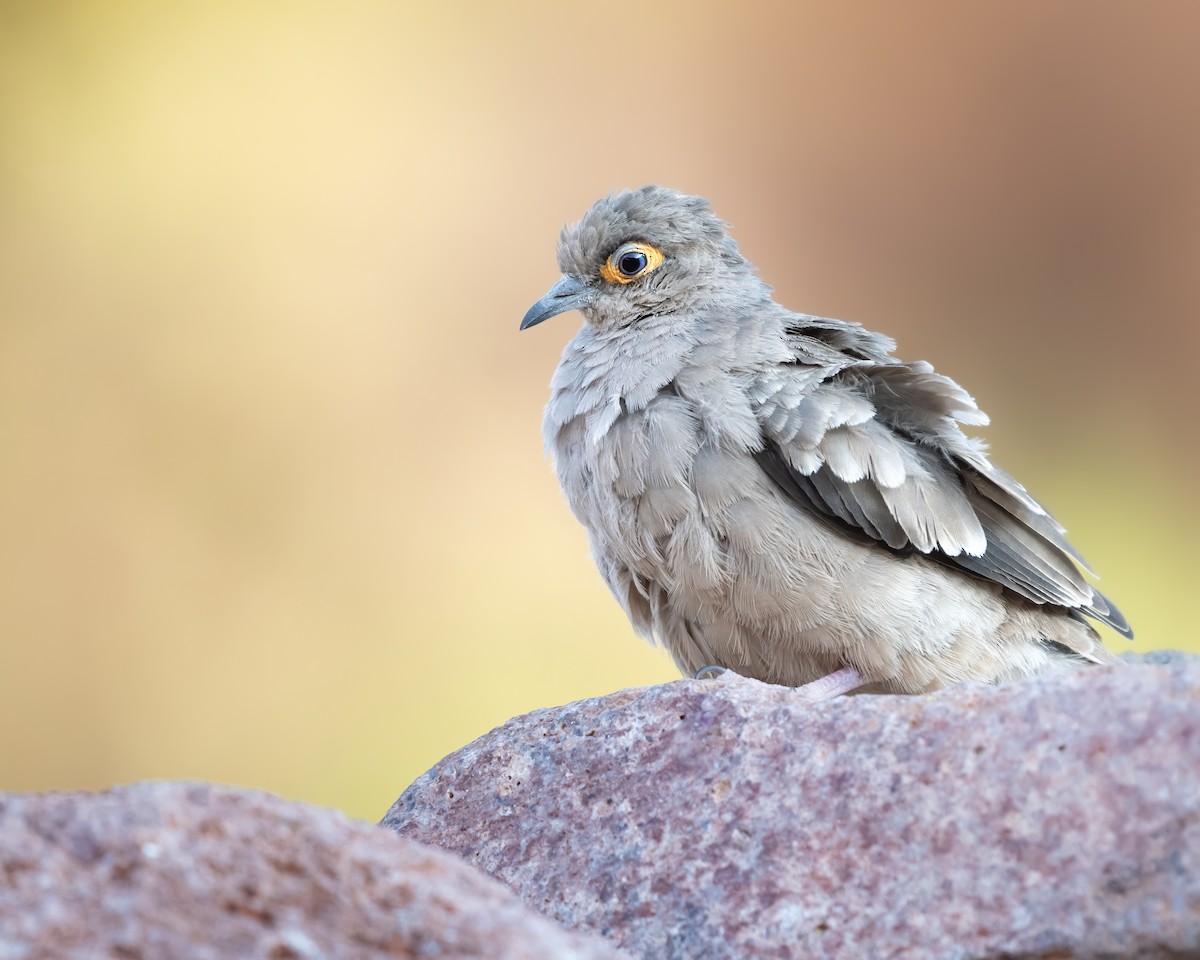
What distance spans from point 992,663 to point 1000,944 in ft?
8.48

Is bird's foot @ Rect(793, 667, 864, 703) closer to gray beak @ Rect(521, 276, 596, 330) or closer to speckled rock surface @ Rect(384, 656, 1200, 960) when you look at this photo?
speckled rock surface @ Rect(384, 656, 1200, 960)

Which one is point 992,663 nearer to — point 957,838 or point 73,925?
point 957,838

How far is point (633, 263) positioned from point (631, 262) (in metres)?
0.01

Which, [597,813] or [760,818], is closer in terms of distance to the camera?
[760,818]

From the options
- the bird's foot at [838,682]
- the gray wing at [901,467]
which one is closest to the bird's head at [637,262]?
the gray wing at [901,467]

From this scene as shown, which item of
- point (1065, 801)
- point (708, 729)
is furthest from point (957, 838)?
point (708, 729)

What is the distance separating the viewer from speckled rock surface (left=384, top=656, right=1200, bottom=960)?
2.68 meters

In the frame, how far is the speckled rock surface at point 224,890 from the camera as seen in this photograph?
2172 mm

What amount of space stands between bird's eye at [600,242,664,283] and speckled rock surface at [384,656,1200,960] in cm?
269

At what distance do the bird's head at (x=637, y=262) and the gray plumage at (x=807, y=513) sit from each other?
Answer: 1.10ft

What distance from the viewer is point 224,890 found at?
2295 mm

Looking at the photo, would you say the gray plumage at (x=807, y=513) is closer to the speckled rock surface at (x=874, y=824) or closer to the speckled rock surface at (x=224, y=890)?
the speckled rock surface at (x=874, y=824)

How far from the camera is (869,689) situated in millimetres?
5141

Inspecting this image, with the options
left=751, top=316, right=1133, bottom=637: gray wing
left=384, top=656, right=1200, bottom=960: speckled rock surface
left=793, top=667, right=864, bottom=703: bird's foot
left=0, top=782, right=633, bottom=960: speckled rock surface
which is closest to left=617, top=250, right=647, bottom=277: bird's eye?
left=751, top=316, right=1133, bottom=637: gray wing
